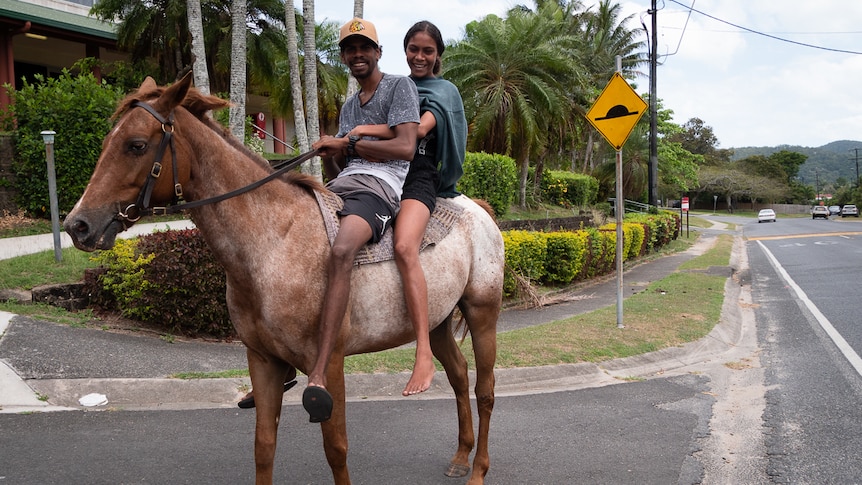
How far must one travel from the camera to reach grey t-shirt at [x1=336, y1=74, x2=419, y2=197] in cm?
323

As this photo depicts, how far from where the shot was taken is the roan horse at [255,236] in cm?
258

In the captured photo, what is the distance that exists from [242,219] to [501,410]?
3.32 metres

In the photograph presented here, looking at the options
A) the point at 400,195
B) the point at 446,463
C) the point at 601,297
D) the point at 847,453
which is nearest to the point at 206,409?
→ the point at 446,463

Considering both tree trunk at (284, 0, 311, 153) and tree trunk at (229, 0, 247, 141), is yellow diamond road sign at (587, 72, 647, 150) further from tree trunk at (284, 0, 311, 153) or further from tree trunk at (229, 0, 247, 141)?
tree trunk at (229, 0, 247, 141)

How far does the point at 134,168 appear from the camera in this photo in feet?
8.50

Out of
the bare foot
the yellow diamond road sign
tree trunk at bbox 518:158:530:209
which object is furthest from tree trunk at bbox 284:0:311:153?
tree trunk at bbox 518:158:530:209

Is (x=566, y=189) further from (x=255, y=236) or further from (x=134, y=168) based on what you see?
(x=134, y=168)

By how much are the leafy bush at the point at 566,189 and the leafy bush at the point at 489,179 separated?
795 cm

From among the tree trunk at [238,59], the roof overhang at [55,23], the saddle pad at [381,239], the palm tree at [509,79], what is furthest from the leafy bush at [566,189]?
the saddle pad at [381,239]

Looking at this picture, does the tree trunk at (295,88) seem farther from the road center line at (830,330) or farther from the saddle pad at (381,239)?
the road center line at (830,330)

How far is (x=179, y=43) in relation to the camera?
1986 centimetres

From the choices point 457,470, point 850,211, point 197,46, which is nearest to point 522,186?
point 197,46

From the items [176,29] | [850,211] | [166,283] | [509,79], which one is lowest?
[850,211]

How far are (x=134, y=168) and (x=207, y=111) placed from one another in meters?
0.55
